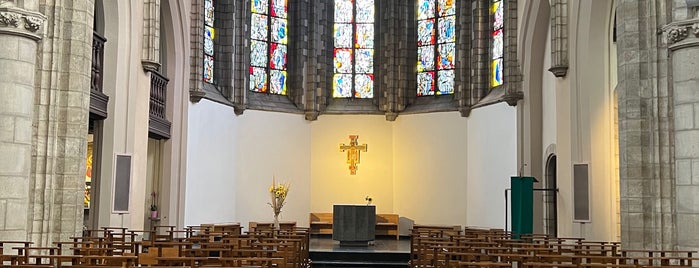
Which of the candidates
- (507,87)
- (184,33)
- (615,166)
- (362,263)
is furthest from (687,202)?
(184,33)

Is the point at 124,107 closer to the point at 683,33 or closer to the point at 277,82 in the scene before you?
the point at 277,82

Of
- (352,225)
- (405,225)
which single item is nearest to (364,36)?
(405,225)

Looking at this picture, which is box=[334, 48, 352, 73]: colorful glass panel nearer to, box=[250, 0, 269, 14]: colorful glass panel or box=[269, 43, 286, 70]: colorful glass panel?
box=[269, 43, 286, 70]: colorful glass panel

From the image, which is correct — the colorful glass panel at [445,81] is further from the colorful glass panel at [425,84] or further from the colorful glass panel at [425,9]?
the colorful glass panel at [425,9]

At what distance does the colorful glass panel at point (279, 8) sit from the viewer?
27.4 metres

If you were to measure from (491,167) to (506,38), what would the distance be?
12.4 feet

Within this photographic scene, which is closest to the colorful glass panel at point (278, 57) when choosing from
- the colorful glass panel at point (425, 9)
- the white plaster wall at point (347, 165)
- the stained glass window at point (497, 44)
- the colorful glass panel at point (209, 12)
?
the white plaster wall at point (347, 165)

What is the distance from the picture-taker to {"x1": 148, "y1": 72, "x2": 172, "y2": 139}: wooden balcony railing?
1972 cm

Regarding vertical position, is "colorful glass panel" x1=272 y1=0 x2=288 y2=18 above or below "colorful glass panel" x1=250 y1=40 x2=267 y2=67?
above

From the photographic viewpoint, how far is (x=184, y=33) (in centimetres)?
2158

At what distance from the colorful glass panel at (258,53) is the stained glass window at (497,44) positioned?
24.2 feet

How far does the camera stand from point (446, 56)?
26812 millimetres

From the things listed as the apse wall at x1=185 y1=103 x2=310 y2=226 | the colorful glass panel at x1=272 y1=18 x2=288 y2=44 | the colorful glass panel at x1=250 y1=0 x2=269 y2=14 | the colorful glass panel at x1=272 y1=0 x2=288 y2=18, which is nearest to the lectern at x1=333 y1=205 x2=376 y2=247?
the apse wall at x1=185 y1=103 x2=310 y2=226

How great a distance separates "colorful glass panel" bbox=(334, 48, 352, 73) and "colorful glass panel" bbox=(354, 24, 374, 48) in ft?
1.41
